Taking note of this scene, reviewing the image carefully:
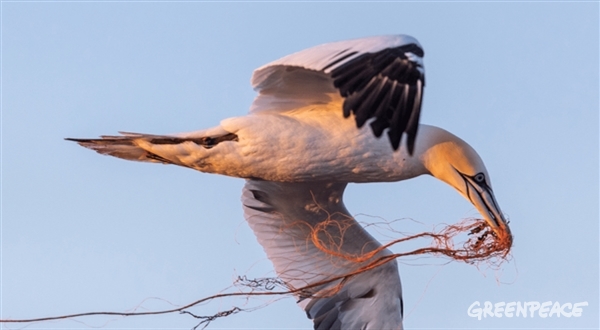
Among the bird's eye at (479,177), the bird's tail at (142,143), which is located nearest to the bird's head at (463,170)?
the bird's eye at (479,177)

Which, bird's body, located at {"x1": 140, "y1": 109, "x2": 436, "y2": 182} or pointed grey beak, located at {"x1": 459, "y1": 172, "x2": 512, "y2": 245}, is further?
pointed grey beak, located at {"x1": 459, "y1": 172, "x2": 512, "y2": 245}

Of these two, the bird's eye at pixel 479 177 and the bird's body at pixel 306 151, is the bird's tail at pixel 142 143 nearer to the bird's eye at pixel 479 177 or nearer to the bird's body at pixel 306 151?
the bird's body at pixel 306 151

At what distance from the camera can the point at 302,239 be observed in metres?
13.0

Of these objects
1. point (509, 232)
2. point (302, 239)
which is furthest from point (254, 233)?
point (509, 232)

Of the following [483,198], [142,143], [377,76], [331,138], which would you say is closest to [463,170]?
[483,198]

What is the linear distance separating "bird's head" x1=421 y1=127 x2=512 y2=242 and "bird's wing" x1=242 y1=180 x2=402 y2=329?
1.80m

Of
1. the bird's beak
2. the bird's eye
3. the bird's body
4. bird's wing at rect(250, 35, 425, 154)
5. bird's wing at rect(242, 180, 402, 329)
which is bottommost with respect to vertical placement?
bird's wing at rect(242, 180, 402, 329)

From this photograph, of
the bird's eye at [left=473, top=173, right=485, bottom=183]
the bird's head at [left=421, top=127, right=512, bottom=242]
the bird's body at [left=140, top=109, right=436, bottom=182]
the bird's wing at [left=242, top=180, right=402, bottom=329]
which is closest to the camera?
the bird's body at [left=140, top=109, right=436, bottom=182]

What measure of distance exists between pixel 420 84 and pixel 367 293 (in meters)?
4.33

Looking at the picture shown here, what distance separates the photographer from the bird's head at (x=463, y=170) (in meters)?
10.8

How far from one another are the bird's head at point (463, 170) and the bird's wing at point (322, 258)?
1804 millimetres

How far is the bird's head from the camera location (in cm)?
1075

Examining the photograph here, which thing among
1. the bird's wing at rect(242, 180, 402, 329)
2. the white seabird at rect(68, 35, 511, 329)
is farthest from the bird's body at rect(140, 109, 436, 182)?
the bird's wing at rect(242, 180, 402, 329)

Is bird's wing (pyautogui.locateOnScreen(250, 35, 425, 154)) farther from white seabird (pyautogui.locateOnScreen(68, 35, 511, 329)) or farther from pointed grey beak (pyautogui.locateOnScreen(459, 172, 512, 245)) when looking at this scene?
pointed grey beak (pyautogui.locateOnScreen(459, 172, 512, 245))
